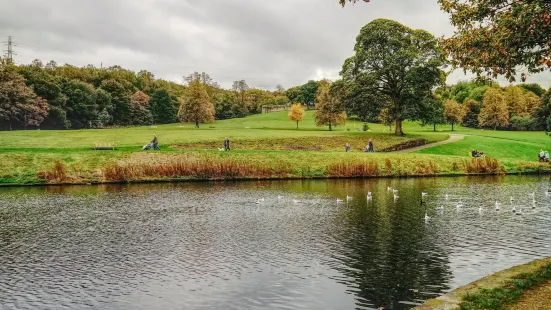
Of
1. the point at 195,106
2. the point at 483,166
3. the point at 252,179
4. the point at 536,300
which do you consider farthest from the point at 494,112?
the point at 536,300

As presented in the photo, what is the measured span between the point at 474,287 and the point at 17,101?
126m

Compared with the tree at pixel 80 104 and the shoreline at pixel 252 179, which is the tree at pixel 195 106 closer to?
the tree at pixel 80 104

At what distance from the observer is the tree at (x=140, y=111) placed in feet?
525

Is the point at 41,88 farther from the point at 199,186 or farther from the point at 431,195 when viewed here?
the point at 431,195

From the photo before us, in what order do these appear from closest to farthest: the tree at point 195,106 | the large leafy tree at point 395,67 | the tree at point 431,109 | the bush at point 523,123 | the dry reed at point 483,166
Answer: the dry reed at point 483,166
the large leafy tree at point 395,67
the tree at point 431,109
the tree at point 195,106
the bush at point 523,123

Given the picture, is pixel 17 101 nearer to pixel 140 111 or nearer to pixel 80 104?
pixel 80 104

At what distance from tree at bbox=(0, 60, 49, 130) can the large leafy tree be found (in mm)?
87578

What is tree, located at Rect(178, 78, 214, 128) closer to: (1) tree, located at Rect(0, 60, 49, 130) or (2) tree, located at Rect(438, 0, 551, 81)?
(1) tree, located at Rect(0, 60, 49, 130)

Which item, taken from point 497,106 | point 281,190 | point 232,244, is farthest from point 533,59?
point 497,106

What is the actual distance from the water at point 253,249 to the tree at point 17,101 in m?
86.2

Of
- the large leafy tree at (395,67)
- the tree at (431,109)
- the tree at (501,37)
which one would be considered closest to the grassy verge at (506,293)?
the tree at (501,37)

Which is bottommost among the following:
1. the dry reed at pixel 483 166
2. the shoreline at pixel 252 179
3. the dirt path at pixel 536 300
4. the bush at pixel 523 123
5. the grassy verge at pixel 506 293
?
the shoreline at pixel 252 179

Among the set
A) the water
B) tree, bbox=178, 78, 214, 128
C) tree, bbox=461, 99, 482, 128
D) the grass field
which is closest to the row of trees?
tree, bbox=178, 78, 214, 128

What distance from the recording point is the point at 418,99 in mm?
76438
